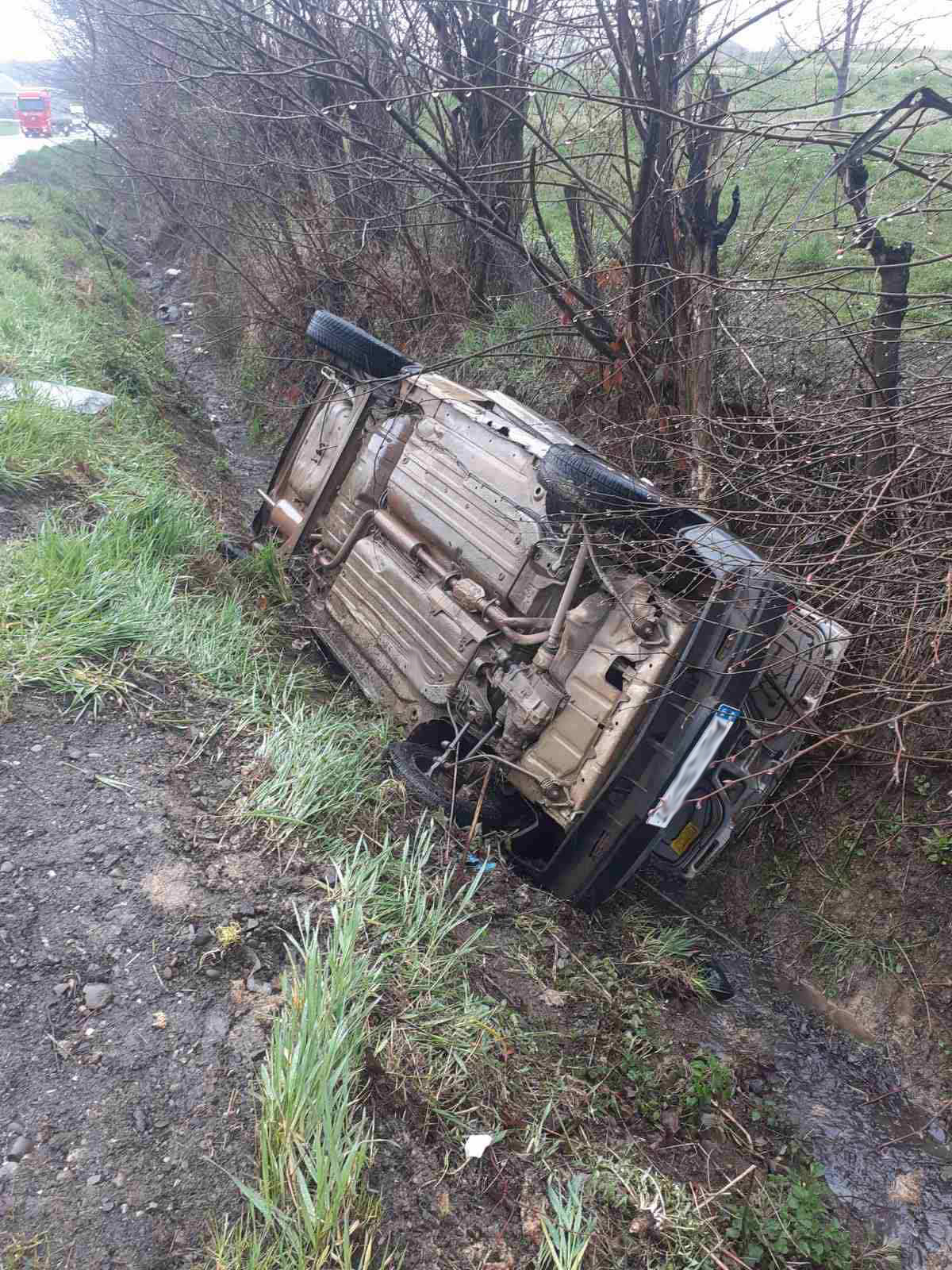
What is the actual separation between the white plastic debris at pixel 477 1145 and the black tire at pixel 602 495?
207 cm

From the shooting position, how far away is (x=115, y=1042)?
2.19m

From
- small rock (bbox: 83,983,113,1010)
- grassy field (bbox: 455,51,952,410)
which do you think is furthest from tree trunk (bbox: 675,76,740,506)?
small rock (bbox: 83,983,113,1010)

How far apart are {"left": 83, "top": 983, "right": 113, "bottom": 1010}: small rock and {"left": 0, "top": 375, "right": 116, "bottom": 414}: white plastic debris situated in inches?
152

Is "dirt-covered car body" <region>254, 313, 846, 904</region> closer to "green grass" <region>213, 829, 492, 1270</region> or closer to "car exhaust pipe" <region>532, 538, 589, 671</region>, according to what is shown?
"car exhaust pipe" <region>532, 538, 589, 671</region>

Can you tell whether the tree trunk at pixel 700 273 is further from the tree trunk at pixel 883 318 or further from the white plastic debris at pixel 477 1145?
the white plastic debris at pixel 477 1145

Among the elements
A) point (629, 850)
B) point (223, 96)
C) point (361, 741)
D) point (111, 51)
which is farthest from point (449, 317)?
point (111, 51)

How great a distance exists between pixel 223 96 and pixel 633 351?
5.65 meters

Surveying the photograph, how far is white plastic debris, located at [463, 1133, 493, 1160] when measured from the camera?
2225 millimetres

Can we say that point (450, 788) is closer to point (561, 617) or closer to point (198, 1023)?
point (561, 617)

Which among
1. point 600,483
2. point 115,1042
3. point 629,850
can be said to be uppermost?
point 600,483

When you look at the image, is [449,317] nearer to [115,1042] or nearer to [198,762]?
[198,762]

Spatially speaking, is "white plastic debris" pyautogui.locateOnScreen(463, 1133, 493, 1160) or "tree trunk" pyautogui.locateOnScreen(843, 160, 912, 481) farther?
"tree trunk" pyautogui.locateOnScreen(843, 160, 912, 481)

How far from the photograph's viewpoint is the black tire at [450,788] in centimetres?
353

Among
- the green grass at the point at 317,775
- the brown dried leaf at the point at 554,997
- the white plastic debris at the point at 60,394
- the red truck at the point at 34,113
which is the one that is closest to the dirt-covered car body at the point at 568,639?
the green grass at the point at 317,775
